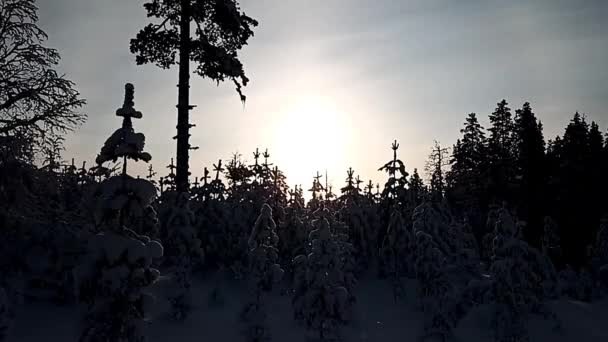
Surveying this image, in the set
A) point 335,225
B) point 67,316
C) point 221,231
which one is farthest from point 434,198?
point 67,316

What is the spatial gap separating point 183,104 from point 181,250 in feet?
18.4

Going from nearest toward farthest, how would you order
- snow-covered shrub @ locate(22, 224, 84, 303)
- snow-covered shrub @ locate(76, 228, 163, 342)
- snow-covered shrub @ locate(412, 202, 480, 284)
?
snow-covered shrub @ locate(76, 228, 163, 342) → snow-covered shrub @ locate(22, 224, 84, 303) → snow-covered shrub @ locate(412, 202, 480, 284)

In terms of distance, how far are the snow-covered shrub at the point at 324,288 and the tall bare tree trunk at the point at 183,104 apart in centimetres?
595

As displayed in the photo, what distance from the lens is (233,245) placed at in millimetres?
22109

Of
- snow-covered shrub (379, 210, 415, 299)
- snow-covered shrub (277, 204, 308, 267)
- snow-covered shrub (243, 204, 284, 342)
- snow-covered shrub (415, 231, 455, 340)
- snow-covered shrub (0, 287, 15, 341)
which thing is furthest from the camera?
snow-covered shrub (277, 204, 308, 267)

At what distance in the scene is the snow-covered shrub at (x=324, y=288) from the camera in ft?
58.8

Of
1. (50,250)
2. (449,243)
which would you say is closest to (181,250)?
(50,250)

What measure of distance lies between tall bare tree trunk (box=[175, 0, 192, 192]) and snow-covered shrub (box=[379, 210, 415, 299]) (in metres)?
10.2

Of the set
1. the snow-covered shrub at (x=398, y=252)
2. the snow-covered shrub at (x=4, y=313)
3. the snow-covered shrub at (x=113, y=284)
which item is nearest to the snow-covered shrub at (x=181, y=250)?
the snow-covered shrub at (x=4, y=313)

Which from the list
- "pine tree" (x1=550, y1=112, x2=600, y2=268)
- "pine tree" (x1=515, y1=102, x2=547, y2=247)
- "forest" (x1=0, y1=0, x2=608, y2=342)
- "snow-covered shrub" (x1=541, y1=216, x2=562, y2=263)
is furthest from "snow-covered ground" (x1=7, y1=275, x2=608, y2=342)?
"pine tree" (x1=515, y1=102, x2=547, y2=247)

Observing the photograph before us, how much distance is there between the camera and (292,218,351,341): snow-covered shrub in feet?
58.8

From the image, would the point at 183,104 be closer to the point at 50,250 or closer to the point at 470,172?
the point at 50,250

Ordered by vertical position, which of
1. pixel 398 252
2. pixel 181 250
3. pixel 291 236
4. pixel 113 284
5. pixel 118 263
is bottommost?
pixel 113 284

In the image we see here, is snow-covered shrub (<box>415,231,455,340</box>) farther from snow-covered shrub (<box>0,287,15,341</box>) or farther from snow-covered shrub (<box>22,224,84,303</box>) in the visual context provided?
snow-covered shrub (<box>0,287,15,341</box>)
